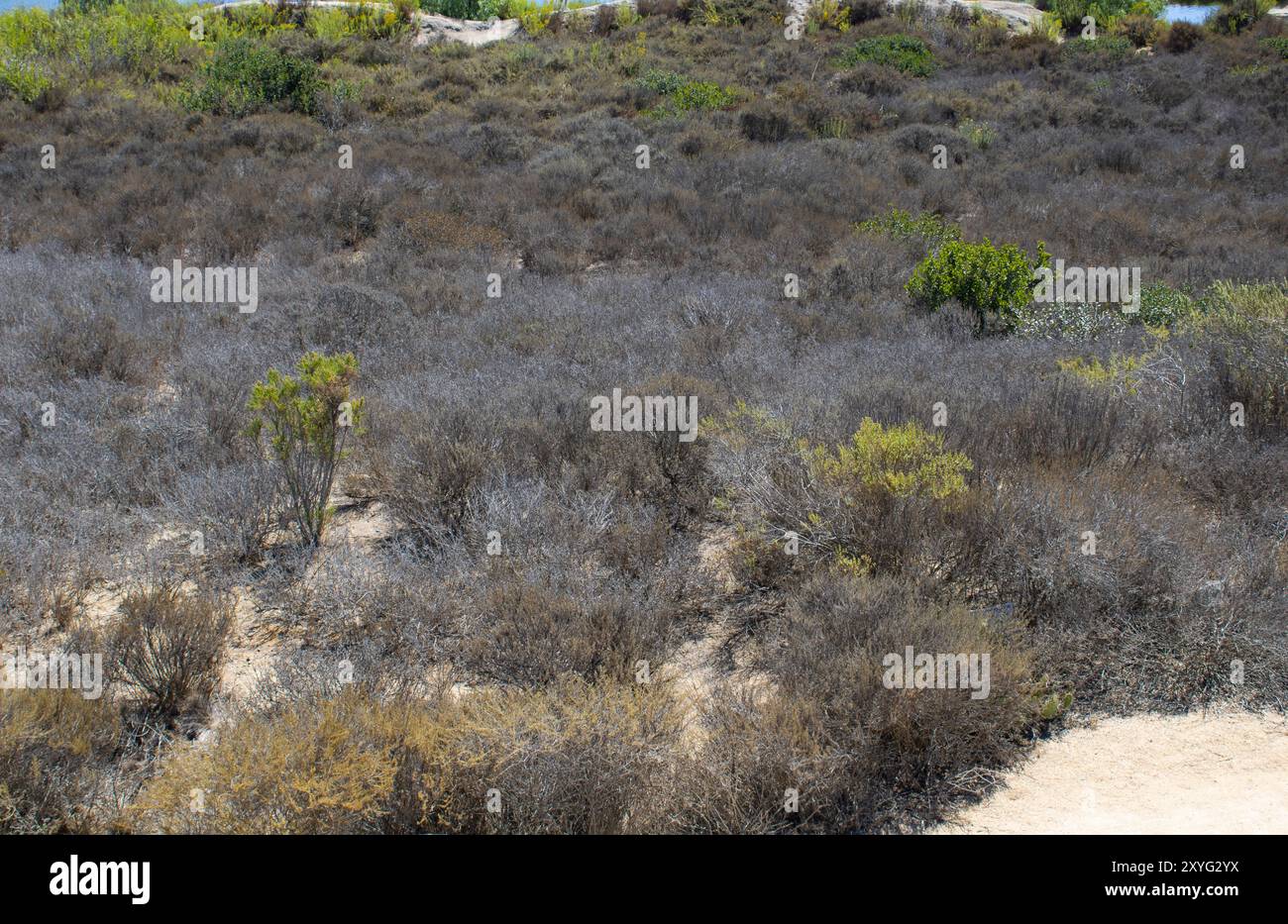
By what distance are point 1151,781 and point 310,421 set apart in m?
4.37

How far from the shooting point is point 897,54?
73.9 ft

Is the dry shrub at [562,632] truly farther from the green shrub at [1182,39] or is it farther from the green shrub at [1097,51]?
the green shrub at [1182,39]

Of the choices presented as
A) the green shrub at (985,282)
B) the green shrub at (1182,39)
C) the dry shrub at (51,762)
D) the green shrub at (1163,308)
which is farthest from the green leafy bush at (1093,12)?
the dry shrub at (51,762)

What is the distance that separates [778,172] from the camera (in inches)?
544

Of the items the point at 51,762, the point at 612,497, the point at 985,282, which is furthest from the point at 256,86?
the point at 51,762

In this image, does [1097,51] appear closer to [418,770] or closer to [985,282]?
[985,282]

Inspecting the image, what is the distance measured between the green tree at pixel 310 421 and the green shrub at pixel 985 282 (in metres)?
5.78

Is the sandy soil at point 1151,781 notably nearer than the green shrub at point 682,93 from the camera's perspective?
Yes

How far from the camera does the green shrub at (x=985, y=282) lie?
26.3 feet

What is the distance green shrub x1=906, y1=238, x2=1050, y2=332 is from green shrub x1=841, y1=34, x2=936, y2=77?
16069mm

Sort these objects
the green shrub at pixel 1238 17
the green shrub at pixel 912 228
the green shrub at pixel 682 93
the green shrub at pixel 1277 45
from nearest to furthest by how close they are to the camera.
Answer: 1. the green shrub at pixel 912 228
2. the green shrub at pixel 682 93
3. the green shrub at pixel 1277 45
4. the green shrub at pixel 1238 17

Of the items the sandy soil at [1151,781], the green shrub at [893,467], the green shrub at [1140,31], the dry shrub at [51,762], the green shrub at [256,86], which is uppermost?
the green shrub at [1140,31]

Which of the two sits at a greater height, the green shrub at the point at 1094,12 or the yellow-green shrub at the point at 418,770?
the green shrub at the point at 1094,12
